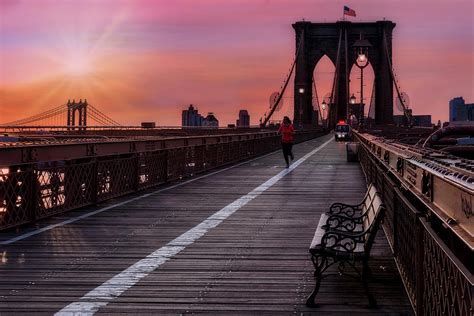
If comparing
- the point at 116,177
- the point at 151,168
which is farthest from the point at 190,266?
the point at 151,168

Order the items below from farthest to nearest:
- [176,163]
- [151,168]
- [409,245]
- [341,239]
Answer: [176,163] < [151,168] < [341,239] < [409,245]

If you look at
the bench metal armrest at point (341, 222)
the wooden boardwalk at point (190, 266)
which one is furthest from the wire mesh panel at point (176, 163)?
the bench metal armrest at point (341, 222)

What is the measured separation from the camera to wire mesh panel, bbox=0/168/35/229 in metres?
10.6

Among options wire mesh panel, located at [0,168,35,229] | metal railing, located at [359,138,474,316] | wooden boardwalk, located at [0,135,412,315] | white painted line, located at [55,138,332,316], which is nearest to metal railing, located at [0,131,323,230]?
wire mesh panel, located at [0,168,35,229]

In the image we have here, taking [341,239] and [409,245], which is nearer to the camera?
[409,245]

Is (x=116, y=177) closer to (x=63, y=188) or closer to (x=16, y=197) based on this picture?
(x=63, y=188)

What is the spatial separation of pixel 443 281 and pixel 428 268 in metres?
0.71

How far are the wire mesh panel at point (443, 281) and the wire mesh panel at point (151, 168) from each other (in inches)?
517

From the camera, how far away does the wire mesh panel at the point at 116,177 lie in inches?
592

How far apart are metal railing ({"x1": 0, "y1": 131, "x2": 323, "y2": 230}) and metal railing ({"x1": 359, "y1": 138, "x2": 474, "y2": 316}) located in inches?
253

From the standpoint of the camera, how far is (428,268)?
460 centimetres

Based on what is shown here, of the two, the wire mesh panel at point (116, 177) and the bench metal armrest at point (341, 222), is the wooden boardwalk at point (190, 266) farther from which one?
the wire mesh panel at point (116, 177)

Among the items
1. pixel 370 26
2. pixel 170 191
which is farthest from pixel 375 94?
pixel 170 191

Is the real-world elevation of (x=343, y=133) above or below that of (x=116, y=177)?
above
